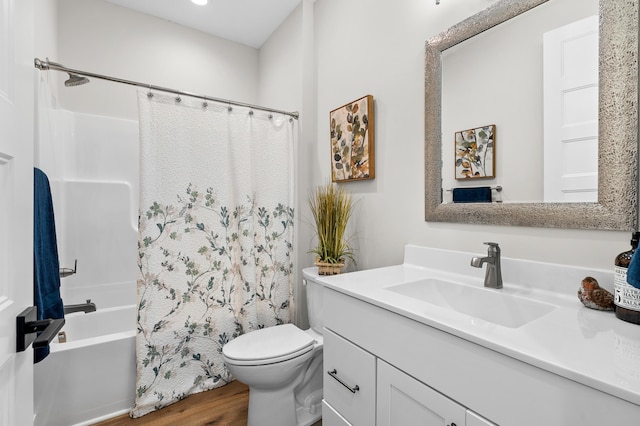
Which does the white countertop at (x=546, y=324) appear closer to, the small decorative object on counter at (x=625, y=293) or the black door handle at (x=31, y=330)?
the small decorative object on counter at (x=625, y=293)

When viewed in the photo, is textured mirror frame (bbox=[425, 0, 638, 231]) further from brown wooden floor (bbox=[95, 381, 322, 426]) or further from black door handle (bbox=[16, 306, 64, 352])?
brown wooden floor (bbox=[95, 381, 322, 426])

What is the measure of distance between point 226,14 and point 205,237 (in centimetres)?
178

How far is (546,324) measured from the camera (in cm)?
74

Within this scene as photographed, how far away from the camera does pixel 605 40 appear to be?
884 mm

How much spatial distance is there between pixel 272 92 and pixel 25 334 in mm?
2441

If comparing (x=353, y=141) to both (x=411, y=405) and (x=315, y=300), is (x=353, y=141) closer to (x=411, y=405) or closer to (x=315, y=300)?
(x=315, y=300)

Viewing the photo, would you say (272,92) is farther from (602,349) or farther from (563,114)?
(602,349)

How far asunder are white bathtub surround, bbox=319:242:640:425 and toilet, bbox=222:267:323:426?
1.20 feet

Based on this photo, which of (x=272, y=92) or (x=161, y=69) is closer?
(x=161, y=69)

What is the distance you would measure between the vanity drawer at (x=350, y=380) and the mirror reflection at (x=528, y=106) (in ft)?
2.46

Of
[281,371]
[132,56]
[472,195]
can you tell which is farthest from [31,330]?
[132,56]

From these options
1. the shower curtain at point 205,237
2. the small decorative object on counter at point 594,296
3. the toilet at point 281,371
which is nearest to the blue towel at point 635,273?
the small decorative object on counter at point 594,296

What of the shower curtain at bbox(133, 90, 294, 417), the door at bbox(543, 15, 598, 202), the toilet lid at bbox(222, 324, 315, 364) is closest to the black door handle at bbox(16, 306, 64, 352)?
the toilet lid at bbox(222, 324, 315, 364)

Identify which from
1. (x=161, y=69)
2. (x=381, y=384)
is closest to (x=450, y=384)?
(x=381, y=384)
